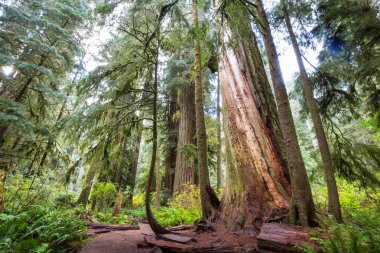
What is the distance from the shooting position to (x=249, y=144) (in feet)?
14.6

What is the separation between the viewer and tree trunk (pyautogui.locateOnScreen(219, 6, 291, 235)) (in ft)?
12.4

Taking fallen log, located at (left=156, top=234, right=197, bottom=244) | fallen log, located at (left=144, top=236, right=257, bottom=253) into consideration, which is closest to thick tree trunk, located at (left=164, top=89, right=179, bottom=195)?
fallen log, located at (left=156, top=234, right=197, bottom=244)

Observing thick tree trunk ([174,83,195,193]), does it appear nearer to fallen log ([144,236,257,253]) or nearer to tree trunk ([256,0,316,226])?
fallen log ([144,236,257,253])

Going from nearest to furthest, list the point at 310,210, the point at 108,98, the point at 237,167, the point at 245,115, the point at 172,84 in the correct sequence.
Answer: the point at 310,210, the point at 237,167, the point at 245,115, the point at 108,98, the point at 172,84

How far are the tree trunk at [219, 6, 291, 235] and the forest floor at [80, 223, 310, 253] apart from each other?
415 mm

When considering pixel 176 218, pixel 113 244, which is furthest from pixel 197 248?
pixel 176 218

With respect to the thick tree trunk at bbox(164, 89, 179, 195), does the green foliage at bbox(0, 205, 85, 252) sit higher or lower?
lower

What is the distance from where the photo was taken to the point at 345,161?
5.36 metres

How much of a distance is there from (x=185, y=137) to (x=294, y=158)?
663 centimetres

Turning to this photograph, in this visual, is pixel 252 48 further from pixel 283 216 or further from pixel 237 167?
pixel 283 216

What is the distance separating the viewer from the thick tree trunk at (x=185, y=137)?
8.88 metres

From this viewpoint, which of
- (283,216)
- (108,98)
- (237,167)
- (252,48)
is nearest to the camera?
(283,216)

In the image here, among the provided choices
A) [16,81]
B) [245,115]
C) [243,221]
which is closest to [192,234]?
[243,221]

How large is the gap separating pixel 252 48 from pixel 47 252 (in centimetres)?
565
